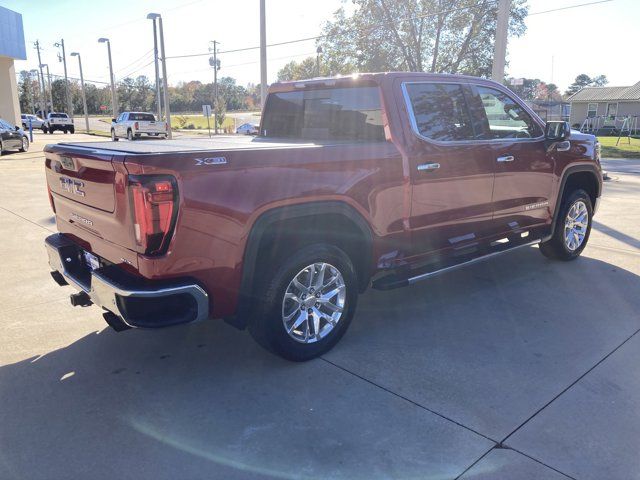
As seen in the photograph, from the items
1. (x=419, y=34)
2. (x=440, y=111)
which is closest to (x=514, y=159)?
(x=440, y=111)

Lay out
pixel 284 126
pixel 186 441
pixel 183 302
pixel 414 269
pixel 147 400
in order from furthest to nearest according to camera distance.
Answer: pixel 284 126, pixel 414 269, pixel 147 400, pixel 183 302, pixel 186 441

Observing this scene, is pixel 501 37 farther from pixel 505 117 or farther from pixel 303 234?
pixel 303 234

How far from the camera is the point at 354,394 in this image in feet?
10.9

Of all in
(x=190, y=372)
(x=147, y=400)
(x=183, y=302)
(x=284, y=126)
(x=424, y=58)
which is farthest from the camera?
(x=424, y=58)

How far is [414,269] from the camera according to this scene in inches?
171

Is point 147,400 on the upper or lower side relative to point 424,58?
lower

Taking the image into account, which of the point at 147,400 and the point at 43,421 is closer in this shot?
the point at 43,421

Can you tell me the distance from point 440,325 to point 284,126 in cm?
245

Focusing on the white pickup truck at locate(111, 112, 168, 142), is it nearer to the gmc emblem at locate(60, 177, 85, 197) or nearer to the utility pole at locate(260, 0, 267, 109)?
the utility pole at locate(260, 0, 267, 109)

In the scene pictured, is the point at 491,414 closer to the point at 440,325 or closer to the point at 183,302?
the point at 440,325

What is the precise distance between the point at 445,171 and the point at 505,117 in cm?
132

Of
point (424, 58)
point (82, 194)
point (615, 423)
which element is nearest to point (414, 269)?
point (615, 423)

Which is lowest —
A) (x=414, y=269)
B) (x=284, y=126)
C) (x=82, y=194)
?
(x=414, y=269)

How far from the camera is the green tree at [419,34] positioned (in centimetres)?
2917
